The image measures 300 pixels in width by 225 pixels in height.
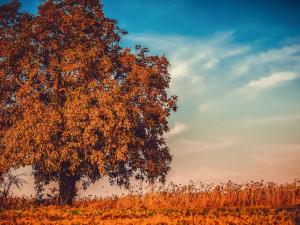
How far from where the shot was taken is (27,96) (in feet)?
58.0

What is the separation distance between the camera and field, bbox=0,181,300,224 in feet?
35.0

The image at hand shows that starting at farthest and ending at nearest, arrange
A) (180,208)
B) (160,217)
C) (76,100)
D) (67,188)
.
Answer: (67,188)
(76,100)
(180,208)
(160,217)

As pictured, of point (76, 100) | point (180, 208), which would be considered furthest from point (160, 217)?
point (76, 100)

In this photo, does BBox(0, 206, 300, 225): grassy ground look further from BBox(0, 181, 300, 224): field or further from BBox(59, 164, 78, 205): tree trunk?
BBox(59, 164, 78, 205): tree trunk

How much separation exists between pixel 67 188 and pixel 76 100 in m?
6.55

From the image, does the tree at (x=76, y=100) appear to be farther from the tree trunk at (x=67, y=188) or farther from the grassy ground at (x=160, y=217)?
the grassy ground at (x=160, y=217)

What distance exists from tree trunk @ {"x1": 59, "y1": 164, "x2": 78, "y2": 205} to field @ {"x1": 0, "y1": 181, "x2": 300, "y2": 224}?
2.21ft

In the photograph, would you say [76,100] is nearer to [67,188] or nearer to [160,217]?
[67,188]

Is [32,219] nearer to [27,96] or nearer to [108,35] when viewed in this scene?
[27,96]

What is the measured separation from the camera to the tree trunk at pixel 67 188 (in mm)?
18969

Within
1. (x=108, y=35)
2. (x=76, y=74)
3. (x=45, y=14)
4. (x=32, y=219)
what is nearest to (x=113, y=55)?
(x=108, y=35)

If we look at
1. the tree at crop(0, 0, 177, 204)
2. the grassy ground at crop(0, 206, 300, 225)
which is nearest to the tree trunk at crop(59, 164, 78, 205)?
the tree at crop(0, 0, 177, 204)

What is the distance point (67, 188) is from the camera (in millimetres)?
19297

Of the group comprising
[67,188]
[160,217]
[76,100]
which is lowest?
[160,217]
